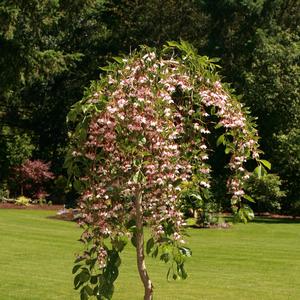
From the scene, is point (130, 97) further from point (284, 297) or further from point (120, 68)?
point (284, 297)

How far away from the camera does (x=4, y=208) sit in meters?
29.9

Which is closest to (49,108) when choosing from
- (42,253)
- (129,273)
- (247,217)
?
(42,253)

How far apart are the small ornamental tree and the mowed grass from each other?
3.69 meters

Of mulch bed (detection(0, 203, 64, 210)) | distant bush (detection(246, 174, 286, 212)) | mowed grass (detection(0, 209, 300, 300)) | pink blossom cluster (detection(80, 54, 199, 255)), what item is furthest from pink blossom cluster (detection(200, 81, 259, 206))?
mulch bed (detection(0, 203, 64, 210))

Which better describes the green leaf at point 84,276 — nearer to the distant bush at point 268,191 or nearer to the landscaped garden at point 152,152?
the landscaped garden at point 152,152

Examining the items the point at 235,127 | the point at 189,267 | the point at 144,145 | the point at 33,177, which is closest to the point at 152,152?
the point at 144,145

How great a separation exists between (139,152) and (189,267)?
24.3 feet

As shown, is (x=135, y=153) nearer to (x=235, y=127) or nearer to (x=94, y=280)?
(x=235, y=127)

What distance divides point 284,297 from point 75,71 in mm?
30570

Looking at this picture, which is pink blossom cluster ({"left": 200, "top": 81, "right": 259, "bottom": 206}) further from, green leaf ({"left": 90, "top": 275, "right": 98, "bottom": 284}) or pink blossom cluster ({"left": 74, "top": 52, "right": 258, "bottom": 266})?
green leaf ({"left": 90, "top": 275, "right": 98, "bottom": 284})

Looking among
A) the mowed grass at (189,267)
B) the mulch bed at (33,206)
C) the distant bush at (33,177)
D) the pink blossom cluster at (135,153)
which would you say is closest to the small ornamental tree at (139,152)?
the pink blossom cluster at (135,153)

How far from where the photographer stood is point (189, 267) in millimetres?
12648

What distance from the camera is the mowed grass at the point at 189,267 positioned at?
989 cm

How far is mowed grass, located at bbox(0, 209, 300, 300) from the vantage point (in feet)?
32.4
